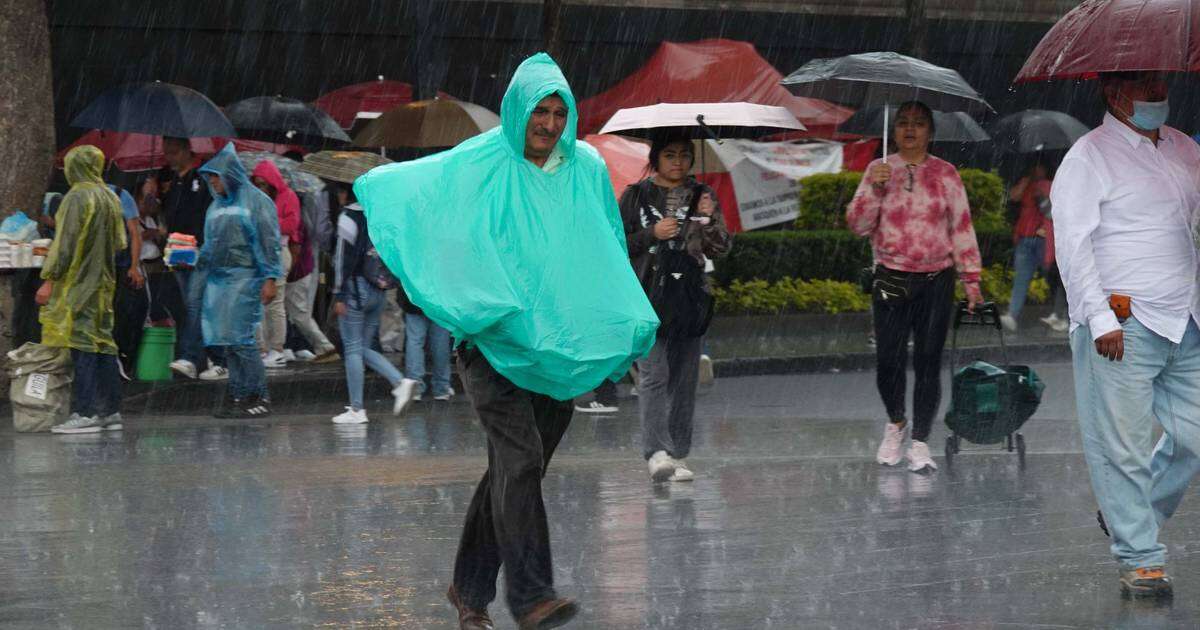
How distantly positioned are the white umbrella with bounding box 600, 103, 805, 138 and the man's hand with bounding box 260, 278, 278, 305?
367cm

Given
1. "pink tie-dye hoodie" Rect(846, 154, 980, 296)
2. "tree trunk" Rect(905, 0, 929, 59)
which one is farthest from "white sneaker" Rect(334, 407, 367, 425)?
"tree trunk" Rect(905, 0, 929, 59)

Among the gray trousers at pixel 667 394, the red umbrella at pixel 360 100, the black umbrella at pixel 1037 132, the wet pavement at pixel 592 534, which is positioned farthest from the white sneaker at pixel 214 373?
the black umbrella at pixel 1037 132

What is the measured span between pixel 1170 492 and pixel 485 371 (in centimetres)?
263

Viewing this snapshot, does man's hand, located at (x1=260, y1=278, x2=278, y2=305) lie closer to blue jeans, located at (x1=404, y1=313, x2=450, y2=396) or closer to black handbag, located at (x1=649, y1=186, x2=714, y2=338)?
blue jeans, located at (x1=404, y1=313, x2=450, y2=396)

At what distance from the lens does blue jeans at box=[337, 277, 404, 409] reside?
12398 mm

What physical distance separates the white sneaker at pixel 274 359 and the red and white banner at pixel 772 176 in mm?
6043

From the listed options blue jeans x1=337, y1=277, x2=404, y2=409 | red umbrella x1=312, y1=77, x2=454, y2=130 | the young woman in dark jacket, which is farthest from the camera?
red umbrella x1=312, y1=77, x2=454, y2=130

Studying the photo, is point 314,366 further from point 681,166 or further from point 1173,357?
point 1173,357

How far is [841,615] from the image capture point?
→ 20.0 feet

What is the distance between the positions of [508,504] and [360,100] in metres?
16.9

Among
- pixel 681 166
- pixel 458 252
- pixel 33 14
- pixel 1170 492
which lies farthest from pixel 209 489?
pixel 33 14

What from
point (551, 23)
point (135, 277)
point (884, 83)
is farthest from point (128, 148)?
point (884, 83)

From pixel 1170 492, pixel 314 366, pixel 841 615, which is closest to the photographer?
pixel 841 615

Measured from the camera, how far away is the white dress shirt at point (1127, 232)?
251 inches
